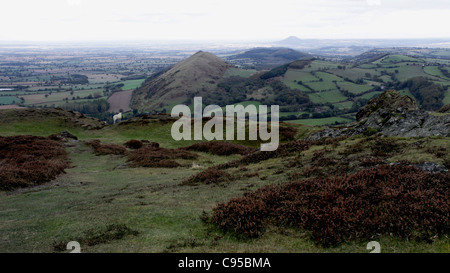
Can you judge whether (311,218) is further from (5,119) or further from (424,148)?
(5,119)

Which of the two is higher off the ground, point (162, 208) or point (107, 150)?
point (162, 208)

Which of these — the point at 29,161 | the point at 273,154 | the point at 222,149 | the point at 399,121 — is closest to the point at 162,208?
the point at 273,154

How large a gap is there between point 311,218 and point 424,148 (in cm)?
1372

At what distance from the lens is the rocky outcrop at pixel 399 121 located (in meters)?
→ 28.7

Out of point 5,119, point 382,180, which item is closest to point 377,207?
point 382,180

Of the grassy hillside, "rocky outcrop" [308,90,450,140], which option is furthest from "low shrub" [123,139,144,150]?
"rocky outcrop" [308,90,450,140]

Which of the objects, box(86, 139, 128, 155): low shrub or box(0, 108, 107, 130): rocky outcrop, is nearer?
box(86, 139, 128, 155): low shrub

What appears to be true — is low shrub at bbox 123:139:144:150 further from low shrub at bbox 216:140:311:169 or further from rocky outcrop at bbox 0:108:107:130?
rocky outcrop at bbox 0:108:107:130

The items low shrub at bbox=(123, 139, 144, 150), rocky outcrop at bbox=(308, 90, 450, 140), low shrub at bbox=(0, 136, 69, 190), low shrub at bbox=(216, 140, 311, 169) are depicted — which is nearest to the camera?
low shrub at bbox=(0, 136, 69, 190)

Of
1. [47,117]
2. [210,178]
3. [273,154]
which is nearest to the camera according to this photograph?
[210,178]

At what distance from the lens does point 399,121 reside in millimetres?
34156

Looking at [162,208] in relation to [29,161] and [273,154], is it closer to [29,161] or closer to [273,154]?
[273,154]

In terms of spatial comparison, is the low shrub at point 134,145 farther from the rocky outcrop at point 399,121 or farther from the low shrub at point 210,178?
the rocky outcrop at point 399,121

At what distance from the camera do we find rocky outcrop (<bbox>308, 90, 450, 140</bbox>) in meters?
28.7
